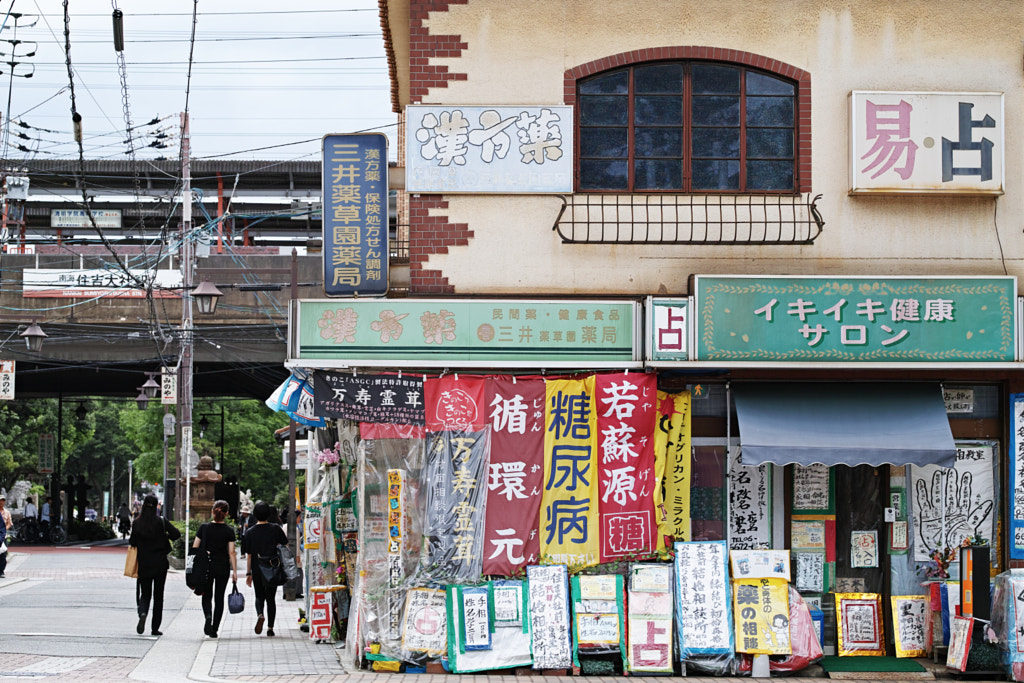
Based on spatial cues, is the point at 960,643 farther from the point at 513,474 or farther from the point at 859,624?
the point at 513,474

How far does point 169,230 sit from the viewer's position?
39594 millimetres

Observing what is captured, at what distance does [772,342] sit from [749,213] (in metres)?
1.51

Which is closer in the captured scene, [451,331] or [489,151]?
[451,331]

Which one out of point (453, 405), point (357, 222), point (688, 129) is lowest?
point (453, 405)

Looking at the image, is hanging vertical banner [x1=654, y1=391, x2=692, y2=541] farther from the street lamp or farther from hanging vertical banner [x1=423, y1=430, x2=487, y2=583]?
the street lamp

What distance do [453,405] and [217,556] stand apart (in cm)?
456

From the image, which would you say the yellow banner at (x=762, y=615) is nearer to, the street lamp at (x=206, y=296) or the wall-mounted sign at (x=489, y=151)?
the wall-mounted sign at (x=489, y=151)

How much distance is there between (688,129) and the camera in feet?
42.5

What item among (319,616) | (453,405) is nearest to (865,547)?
(453,405)

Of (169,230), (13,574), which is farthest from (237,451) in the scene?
(13,574)

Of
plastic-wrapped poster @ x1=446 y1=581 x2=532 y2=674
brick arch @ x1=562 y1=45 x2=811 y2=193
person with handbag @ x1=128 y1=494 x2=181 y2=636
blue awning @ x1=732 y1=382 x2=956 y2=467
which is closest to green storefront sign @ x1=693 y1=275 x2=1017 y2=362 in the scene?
blue awning @ x1=732 y1=382 x2=956 y2=467

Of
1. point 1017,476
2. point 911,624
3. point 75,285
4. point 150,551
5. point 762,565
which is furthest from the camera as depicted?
point 75,285

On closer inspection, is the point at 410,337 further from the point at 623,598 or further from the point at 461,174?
the point at 623,598

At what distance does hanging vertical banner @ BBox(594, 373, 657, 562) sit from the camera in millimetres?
12195
